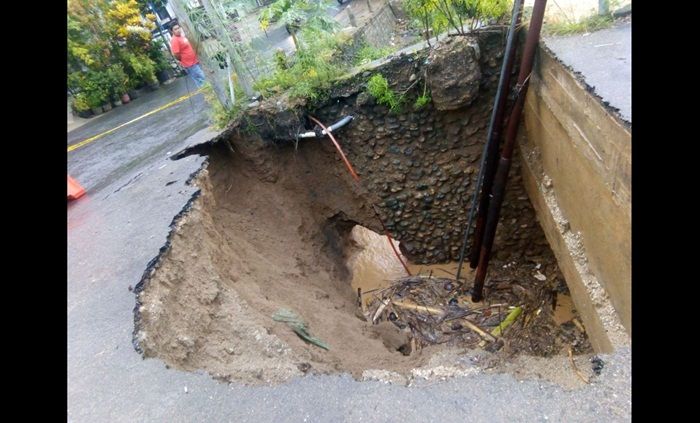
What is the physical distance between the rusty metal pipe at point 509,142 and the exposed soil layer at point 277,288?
0.80 metres

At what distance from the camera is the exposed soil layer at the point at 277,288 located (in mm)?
3057

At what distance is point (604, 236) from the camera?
3.30 meters

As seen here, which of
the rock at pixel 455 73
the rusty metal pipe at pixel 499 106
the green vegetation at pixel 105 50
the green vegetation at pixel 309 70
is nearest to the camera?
the rusty metal pipe at pixel 499 106

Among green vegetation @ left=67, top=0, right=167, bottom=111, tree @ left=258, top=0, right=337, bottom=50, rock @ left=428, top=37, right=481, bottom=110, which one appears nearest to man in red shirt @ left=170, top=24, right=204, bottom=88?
tree @ left=258, top=0, right=337, bottom=50

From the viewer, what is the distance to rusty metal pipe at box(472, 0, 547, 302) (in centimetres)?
392

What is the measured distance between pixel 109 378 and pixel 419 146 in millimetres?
4558

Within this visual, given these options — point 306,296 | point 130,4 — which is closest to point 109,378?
point 306,296

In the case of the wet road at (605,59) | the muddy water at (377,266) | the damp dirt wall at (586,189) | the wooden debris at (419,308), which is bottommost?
the wooden debris at (419,308)

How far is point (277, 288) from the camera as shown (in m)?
4.49

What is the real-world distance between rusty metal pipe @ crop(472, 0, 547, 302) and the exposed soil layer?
80cm

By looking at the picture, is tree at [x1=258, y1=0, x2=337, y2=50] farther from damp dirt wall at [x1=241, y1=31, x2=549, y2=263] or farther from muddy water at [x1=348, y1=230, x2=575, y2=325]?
muddy water at [x1=348, y1=230, x2=575, y2=325]

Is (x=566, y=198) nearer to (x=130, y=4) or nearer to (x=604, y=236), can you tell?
(x=604, y=236)

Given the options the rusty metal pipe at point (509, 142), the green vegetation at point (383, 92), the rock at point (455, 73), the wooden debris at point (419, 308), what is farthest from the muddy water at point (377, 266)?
the rock at point (455, 73)

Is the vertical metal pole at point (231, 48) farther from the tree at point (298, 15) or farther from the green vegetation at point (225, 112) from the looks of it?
the tree at point (298, 15)
